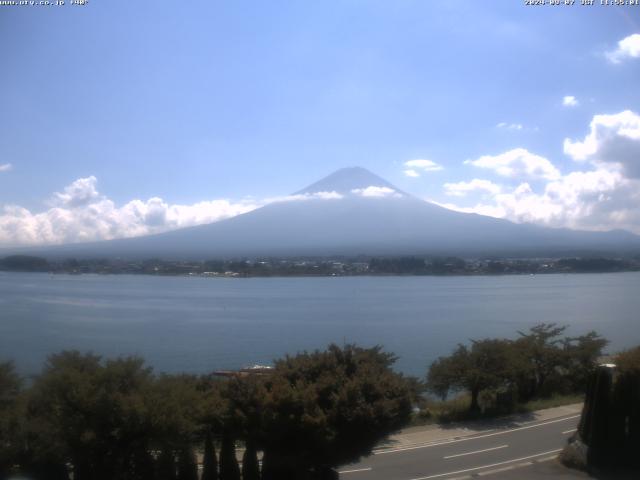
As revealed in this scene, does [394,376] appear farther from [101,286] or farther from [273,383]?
[101,286]

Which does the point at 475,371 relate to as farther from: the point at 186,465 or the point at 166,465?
the point at 166,465

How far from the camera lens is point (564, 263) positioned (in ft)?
200

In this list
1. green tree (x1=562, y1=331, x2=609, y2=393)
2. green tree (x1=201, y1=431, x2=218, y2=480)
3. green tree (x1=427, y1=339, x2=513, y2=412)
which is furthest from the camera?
green tree (x1=562, y1=331, x2=609, y2=393)

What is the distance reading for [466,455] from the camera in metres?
7.32

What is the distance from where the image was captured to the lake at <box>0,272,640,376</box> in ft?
64.8

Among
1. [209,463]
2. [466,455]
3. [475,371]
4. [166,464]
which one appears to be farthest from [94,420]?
[475,371]

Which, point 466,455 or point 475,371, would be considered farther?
point 475,371

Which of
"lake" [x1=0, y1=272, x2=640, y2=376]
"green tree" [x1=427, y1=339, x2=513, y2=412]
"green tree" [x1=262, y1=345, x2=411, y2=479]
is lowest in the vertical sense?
"lake" [x1=0, y1=272, x2=640, y2=376]

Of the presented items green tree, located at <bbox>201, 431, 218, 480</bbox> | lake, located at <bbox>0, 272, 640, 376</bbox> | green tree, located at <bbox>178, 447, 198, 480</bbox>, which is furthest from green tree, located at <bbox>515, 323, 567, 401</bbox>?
green tree, located at <bbox>178, 447, 198, 480</bbox>

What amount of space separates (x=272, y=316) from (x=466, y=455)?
2201cm

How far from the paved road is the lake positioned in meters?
7.85

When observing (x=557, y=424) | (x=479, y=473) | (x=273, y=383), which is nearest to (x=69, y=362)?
(x=273, y=383)

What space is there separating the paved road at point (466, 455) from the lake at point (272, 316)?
7.85 meters

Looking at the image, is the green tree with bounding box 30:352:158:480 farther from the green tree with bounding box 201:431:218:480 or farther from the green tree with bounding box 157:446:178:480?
the green tree with bounding box 201:431:218:480
